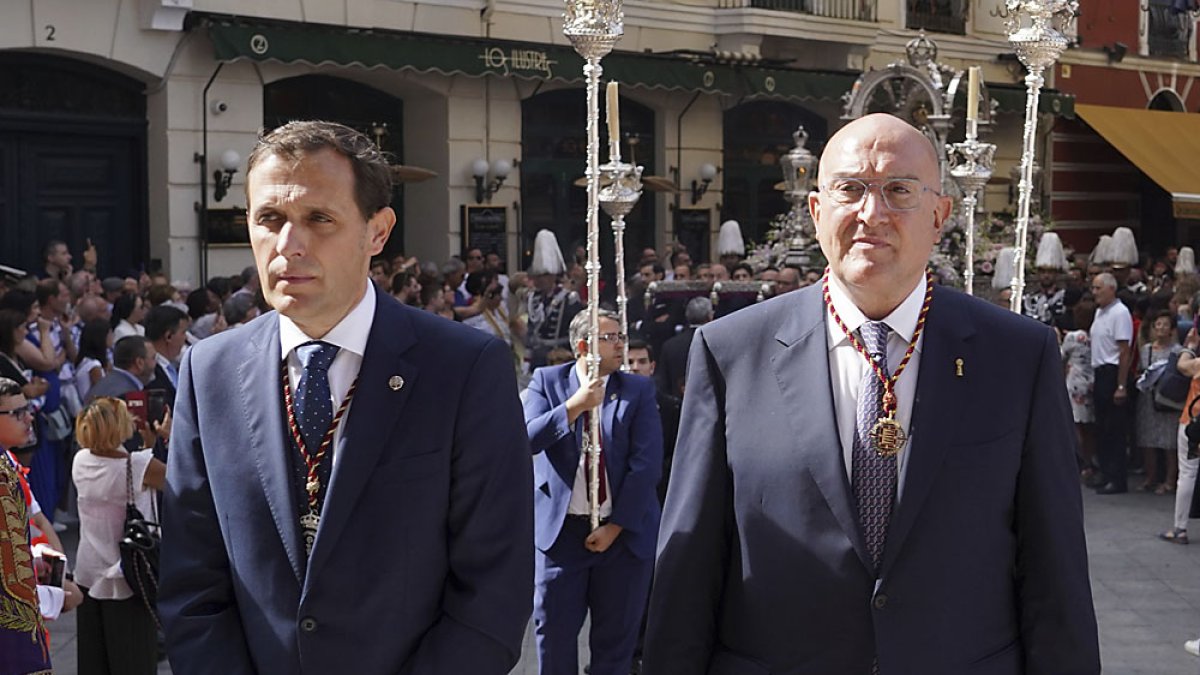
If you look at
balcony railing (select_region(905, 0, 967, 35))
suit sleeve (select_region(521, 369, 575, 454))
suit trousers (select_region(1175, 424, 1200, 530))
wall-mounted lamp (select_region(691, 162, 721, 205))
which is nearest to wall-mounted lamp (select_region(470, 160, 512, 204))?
wall-mounted lamp (select_region(691, 162, 721, 205))

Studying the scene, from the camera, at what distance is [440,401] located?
12.1ft

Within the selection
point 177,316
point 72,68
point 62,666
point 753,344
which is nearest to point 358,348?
point 753,344

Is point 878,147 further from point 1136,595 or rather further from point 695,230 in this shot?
point 695,230

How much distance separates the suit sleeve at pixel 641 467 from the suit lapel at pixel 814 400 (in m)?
3.71

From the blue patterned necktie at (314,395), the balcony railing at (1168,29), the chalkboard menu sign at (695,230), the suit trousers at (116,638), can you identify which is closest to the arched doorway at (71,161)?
the chalkboard menu sign at (695,230)

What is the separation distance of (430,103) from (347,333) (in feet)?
54.8

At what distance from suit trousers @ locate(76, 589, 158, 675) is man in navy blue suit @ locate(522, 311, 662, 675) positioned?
172 cm

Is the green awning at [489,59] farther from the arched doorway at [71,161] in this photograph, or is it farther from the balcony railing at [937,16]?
the balcony railing at [937,16]

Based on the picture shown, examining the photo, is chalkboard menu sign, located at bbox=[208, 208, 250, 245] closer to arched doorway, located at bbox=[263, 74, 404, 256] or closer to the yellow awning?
arched doorway, located at bbox=[263, 74, 404, 256]

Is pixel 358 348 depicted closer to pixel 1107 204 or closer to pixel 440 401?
pixel 440 401

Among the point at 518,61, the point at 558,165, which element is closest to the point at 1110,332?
the point at 518,61

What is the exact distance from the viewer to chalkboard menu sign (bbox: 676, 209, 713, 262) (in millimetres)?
23016

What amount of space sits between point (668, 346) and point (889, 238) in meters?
7.20

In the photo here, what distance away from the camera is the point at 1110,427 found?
14039mm
